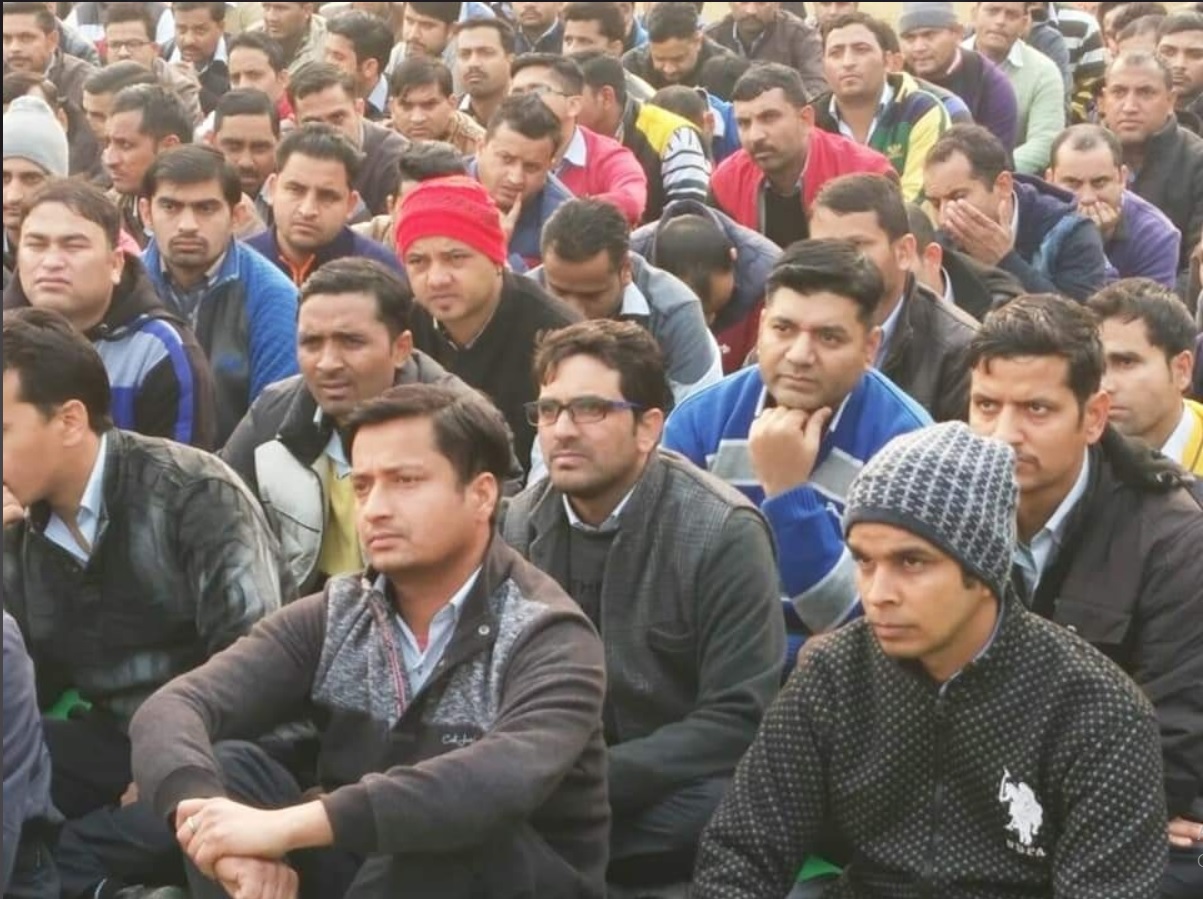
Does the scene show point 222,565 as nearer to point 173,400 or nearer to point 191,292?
point 173,400

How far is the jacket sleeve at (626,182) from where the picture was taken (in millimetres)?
7699

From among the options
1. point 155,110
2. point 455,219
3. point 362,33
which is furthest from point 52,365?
point 362,33

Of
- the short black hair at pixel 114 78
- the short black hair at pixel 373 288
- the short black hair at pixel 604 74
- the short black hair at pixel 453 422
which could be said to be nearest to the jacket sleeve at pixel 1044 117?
the short black hair at pixel 604 74

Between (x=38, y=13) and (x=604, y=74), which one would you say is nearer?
(x=604, y=74)

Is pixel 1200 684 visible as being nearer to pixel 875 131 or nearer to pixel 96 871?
pixel 96 871

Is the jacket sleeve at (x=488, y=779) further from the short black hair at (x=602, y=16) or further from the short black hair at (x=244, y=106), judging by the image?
the short black hair at (x=602, y=16)

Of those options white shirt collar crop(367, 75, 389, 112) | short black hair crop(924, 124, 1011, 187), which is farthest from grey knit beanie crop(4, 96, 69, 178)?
white shirt collar crop(367, 75, 389, 112)

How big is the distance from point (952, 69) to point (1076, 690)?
7.10 metres

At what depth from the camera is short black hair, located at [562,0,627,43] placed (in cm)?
1072

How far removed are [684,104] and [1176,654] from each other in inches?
214

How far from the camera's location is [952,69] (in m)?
10.0

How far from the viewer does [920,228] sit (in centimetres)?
591

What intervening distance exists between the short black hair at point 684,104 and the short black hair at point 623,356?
4643 millimetres

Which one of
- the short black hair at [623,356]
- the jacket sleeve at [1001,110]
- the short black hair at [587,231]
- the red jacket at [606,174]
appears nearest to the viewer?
the short black hair at [623,356]
